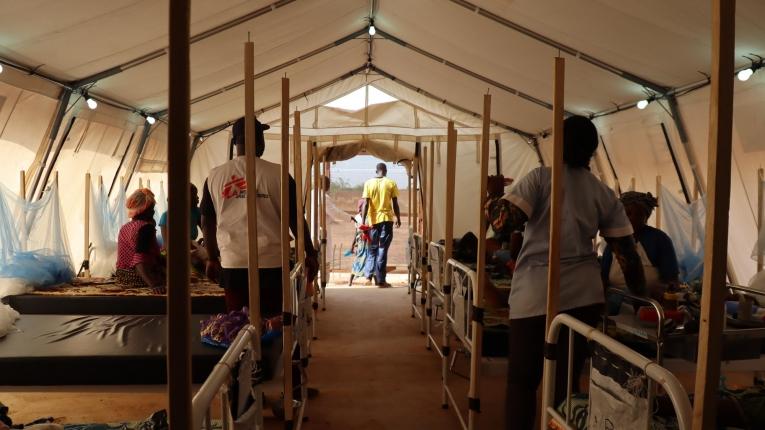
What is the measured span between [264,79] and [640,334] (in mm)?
4891

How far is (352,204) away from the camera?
1606 centimetres

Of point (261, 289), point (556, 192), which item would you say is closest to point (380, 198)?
point (261, 289)

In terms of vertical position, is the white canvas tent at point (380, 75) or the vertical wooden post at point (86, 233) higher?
the white canvas tent at point (380, 75)

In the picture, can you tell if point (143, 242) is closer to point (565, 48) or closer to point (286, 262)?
point (286, 262)

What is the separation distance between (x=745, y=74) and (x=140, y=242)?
14.9 ft

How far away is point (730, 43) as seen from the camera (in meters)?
0.84

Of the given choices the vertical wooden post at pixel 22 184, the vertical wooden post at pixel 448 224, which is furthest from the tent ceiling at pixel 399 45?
the vertical wooden post at pixel 448 224

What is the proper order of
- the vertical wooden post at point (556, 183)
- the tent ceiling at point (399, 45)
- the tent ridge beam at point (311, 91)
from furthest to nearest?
1. the tent ridge beam at point (311, 91)
2. the tent ceiling at point (399, 45)
3. the vertical wooden post at point (556, 183)

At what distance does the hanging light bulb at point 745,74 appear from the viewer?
3.57 metres

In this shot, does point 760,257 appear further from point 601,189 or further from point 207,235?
point 207,235

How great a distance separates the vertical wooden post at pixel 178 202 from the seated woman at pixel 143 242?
3324 mm

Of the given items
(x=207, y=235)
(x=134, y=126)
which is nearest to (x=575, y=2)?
(x=207, y=235)

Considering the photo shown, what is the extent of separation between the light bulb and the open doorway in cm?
651

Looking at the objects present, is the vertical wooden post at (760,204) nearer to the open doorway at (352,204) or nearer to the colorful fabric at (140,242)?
the colorful fabric at (140,242)
